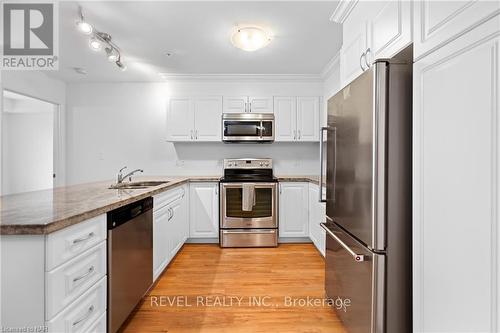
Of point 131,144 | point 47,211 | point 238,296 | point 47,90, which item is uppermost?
point 47,90

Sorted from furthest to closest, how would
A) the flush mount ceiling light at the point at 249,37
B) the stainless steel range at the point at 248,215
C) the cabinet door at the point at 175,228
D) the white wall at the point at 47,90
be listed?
the stainless steel range at the point at 248,215
the white wall at the point at 47,90
the cabinet door at the point at 175,228
the flush mount ceiling light at the point at 249,37

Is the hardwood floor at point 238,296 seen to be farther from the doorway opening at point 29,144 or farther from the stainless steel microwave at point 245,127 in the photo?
the doorway opening at point 29,144

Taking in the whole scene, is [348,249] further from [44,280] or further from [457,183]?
[44,280]

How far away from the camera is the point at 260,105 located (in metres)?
4.08

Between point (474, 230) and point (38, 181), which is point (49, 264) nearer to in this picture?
point (474, 230)

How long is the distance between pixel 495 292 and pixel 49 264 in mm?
1576

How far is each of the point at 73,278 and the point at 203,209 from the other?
2.58 m

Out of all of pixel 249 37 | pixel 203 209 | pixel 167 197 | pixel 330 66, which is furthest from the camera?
pixel 203 209

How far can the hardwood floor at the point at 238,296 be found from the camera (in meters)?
1.95

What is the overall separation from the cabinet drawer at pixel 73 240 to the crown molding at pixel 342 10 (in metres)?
2.13

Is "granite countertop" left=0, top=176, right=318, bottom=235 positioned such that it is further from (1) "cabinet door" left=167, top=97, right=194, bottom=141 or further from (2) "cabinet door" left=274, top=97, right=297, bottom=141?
(2) "cabinet door" left=274, top=97, right=297, bottom=141

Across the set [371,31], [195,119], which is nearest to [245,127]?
[195,119]

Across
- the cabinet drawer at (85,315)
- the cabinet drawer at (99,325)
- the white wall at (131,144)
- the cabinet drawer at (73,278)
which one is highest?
the white wall at (131,144)

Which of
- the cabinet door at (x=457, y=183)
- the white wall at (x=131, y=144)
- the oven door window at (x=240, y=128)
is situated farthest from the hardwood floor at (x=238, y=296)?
the oven door window at (x=240, y=128)
